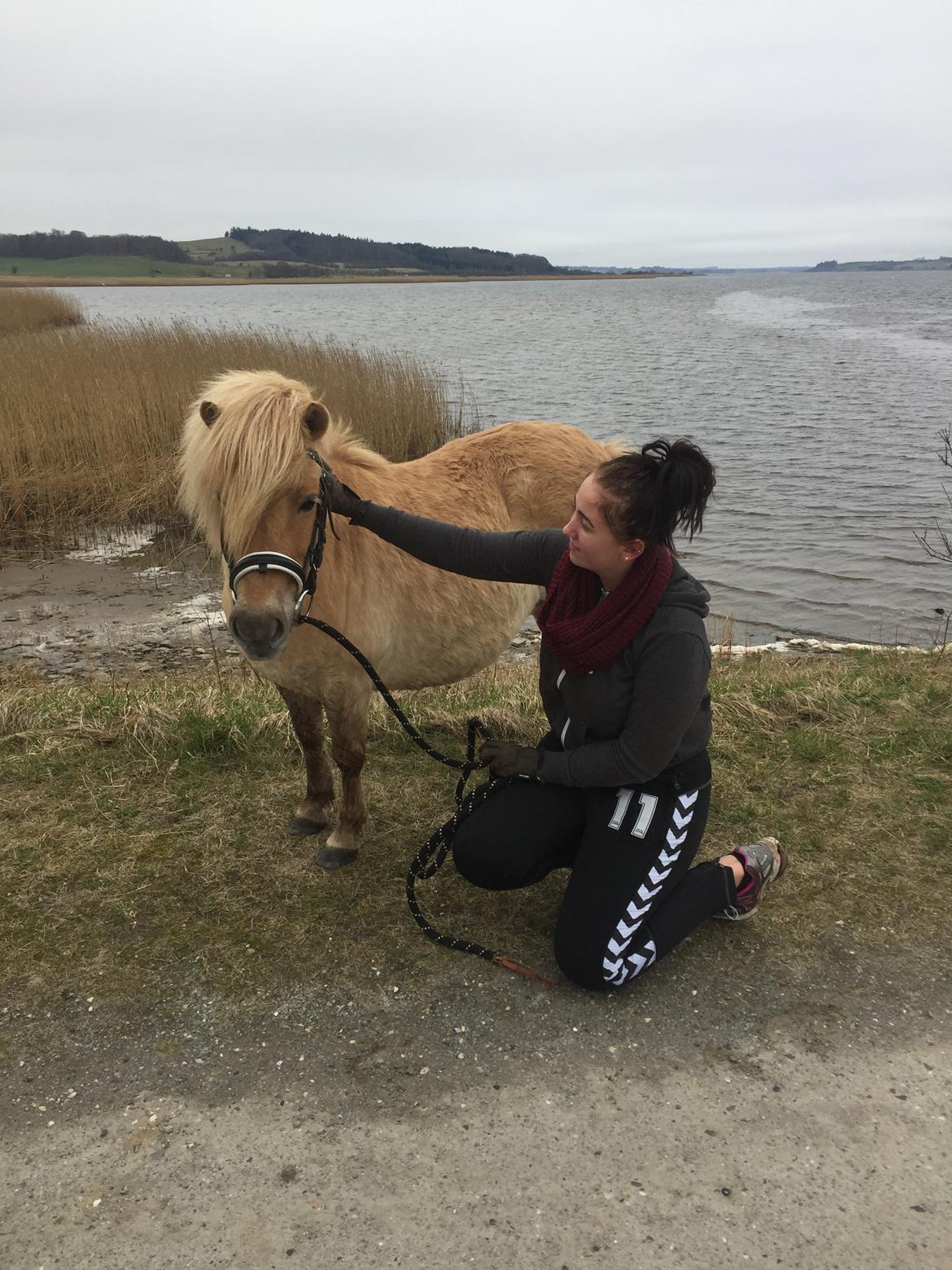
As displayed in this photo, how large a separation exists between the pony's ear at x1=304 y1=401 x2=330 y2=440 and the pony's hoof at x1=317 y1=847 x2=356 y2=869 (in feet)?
5.45

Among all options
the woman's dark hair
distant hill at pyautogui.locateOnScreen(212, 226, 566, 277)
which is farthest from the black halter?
distant hill at pyautogui.locateOnScreen(212, 226, 566, 277)

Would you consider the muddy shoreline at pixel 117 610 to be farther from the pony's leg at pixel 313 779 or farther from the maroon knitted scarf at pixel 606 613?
the maroon knitted scarf at pixel 606 613

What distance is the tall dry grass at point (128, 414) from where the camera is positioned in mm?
9500

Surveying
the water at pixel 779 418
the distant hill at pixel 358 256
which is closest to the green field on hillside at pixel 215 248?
the distant hill at pixel 358 256

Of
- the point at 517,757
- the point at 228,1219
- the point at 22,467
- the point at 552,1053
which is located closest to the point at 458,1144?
the point at 552,1053

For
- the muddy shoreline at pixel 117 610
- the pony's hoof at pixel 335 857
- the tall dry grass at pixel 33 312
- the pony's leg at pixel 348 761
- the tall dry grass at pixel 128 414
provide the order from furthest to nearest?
the tall dry grass at pixel 33 312 → the tall dry grass at pixel 128 414 → the muddy shoreline at pixel 117 610 → the pony's hoof at pixel 335 857 → the pony's leg at pixel 348 761

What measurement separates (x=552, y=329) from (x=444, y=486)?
4288cm

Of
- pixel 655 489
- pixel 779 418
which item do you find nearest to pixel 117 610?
pixel 655 489

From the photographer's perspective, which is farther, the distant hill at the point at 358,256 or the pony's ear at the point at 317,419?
the distant hill at the point at 358,256

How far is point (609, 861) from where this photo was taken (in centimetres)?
261

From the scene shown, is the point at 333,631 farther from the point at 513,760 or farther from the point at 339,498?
the point at 513,760

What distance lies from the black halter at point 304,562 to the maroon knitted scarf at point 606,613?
82cm

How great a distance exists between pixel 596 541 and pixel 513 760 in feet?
Result: 2.56

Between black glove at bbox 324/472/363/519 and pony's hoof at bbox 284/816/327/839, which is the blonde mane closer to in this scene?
black glove at bbox 324/472/363/519
